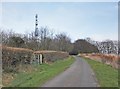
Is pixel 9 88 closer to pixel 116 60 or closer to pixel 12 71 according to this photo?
pixel 12 71

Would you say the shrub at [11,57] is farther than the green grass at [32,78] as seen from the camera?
Yes

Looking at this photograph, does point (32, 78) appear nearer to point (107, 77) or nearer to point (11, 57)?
point (11, 57)

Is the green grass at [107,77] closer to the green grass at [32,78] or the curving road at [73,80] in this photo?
the curving road at [73,80]

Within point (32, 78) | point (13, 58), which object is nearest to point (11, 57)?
point (13, 58)

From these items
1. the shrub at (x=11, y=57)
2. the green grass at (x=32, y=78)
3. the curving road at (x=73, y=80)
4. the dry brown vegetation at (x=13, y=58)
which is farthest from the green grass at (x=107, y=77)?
the shrub at (x=11, y=57)

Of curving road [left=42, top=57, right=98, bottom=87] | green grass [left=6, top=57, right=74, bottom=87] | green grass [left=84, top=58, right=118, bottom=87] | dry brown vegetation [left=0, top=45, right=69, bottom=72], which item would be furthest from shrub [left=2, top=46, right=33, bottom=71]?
green grass [left=84, top=58, right=118, bottom=87]

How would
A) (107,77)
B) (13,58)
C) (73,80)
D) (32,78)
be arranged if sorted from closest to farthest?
(73,80) < (32,78) < (107,77) < (13,58)

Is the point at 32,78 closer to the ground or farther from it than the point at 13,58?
closer to the ground

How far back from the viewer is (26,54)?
27391mm

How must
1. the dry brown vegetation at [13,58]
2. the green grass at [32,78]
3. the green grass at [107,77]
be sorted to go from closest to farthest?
the green grass at [32,78] < the green grass at [107,77] < the dry brown vegetation at [13,58]

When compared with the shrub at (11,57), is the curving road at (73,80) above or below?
below

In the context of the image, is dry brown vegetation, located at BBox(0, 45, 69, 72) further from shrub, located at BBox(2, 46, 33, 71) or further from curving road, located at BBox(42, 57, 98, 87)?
curving road, located at BBox(42, 57, 98, 87)

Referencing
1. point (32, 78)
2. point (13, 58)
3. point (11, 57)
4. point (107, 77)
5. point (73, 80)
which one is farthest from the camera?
point (13, 58)

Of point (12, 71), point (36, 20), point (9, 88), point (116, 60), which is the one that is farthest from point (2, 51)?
point (36, 20)
